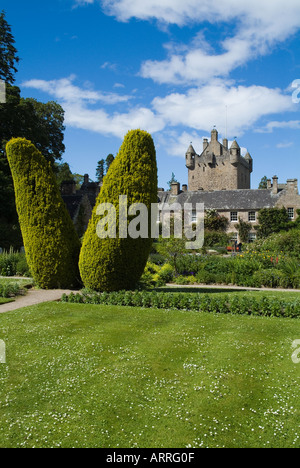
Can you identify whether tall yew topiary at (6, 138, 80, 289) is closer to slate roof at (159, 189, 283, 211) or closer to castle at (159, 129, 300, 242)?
castle at (159, 129, 300, 242)

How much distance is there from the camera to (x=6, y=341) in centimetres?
723

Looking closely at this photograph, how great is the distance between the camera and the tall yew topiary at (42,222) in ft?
40.9

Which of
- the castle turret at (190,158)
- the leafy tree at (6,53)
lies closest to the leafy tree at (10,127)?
the leafy tree at (6,53)

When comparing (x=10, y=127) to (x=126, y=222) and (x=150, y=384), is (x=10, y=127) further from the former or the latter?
(x=150, y=384)

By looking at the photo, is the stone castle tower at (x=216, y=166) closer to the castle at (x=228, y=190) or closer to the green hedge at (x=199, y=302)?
the castle at (x=228, y=190)

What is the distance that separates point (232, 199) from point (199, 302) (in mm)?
38634

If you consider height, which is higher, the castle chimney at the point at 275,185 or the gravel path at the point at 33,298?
the castle chimney at the point at 275,185

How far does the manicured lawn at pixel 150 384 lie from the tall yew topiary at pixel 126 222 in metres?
3.02

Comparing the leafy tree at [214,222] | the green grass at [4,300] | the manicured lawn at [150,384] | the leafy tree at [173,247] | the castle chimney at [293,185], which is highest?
the castle chimney at [293,185]

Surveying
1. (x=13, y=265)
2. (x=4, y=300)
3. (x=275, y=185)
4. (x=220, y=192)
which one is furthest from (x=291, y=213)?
(x=4, y=300)

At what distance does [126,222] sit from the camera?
36.7 feet

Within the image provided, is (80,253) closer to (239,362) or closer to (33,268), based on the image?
(33,268)

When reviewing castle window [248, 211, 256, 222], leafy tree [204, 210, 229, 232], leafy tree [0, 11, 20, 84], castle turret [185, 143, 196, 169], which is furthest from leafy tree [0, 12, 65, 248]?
castle turret [185, 143, 196, 169]

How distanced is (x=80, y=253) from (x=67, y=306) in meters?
2.36
